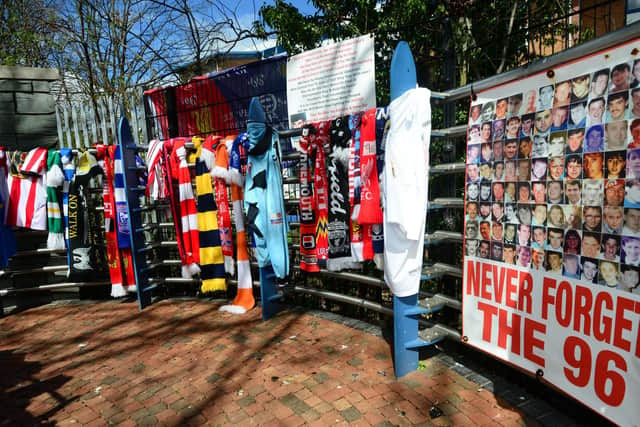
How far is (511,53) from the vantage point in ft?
16.2

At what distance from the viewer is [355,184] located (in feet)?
10.8

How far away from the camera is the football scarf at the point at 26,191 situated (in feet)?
16.1

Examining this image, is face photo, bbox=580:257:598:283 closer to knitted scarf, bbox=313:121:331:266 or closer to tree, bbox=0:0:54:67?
knitted scarf, bbox=313:121:331:266

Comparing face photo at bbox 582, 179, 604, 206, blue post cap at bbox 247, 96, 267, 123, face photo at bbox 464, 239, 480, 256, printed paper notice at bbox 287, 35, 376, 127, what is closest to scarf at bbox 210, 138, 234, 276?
blue post cap at bbox 247, 96, 267, 123

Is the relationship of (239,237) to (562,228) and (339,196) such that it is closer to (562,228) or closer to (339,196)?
(339,196)

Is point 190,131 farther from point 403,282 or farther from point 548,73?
point 548,73

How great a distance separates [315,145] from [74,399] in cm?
276

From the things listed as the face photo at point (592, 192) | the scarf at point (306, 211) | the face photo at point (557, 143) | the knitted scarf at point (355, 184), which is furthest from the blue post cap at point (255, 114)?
the face photo at point (592, 192)

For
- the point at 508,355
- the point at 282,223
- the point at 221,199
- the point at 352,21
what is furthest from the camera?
the point at 352,21

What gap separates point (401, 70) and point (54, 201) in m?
4.40

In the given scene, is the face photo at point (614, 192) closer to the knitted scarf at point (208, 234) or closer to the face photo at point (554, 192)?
the face photo at point (554, 192)

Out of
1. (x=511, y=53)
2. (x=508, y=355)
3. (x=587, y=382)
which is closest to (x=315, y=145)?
(x=508, y=355)

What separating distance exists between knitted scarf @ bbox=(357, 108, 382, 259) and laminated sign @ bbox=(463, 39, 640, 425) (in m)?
0.67

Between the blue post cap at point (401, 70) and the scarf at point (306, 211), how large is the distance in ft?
3.52
